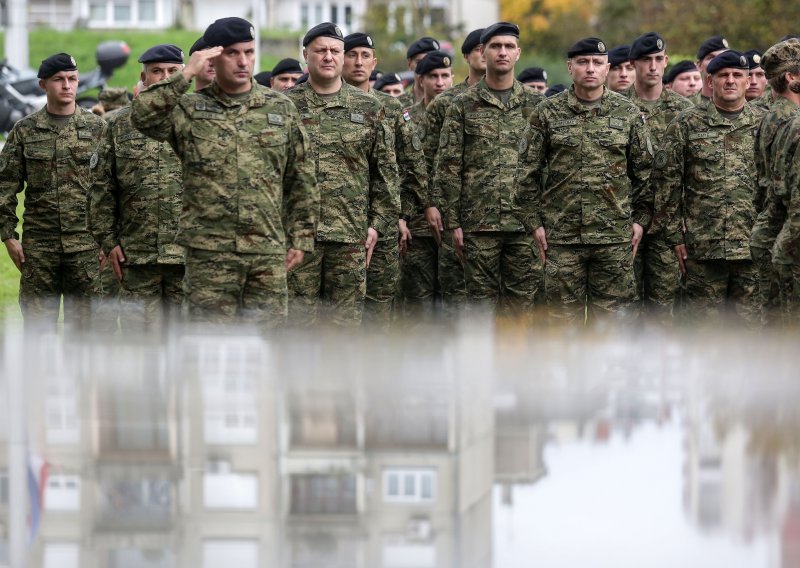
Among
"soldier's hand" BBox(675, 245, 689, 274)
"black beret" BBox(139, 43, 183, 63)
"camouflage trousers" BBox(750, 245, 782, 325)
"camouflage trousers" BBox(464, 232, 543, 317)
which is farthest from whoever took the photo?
"camouflage trousers" BBox(464, 232, 543, 317)

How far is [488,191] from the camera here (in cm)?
1110

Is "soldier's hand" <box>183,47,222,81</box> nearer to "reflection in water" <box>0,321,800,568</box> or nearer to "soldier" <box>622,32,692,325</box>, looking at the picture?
"reflection in water" <box>0,321,800,568</box>

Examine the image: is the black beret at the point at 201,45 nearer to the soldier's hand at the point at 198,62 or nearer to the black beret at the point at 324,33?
the soldier's hand at the point at 198,62

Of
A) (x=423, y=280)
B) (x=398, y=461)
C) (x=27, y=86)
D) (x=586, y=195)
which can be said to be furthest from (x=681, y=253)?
(x=27, y=86)

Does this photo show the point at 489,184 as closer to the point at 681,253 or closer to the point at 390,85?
the point at 681,253

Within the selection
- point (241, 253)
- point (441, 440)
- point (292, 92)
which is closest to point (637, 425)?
point (441, 440)

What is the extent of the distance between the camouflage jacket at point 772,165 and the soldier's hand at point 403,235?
2.73 meters

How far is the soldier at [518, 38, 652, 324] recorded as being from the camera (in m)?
10.3

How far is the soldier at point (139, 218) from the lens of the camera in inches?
385

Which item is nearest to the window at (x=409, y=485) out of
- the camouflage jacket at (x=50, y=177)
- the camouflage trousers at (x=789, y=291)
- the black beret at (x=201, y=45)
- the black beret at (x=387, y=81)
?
the black beret at (x=201, y=45)

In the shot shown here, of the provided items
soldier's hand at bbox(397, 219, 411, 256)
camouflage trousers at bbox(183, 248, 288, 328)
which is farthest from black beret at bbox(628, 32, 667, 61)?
camouflage trousers at bbox(183, 248, 288, 328)

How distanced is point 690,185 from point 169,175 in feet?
12.0

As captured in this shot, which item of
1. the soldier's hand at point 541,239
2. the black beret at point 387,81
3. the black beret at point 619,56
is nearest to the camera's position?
the soldier's hand at point 541,239

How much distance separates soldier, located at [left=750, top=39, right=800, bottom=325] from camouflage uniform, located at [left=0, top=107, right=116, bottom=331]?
446 centimetres
